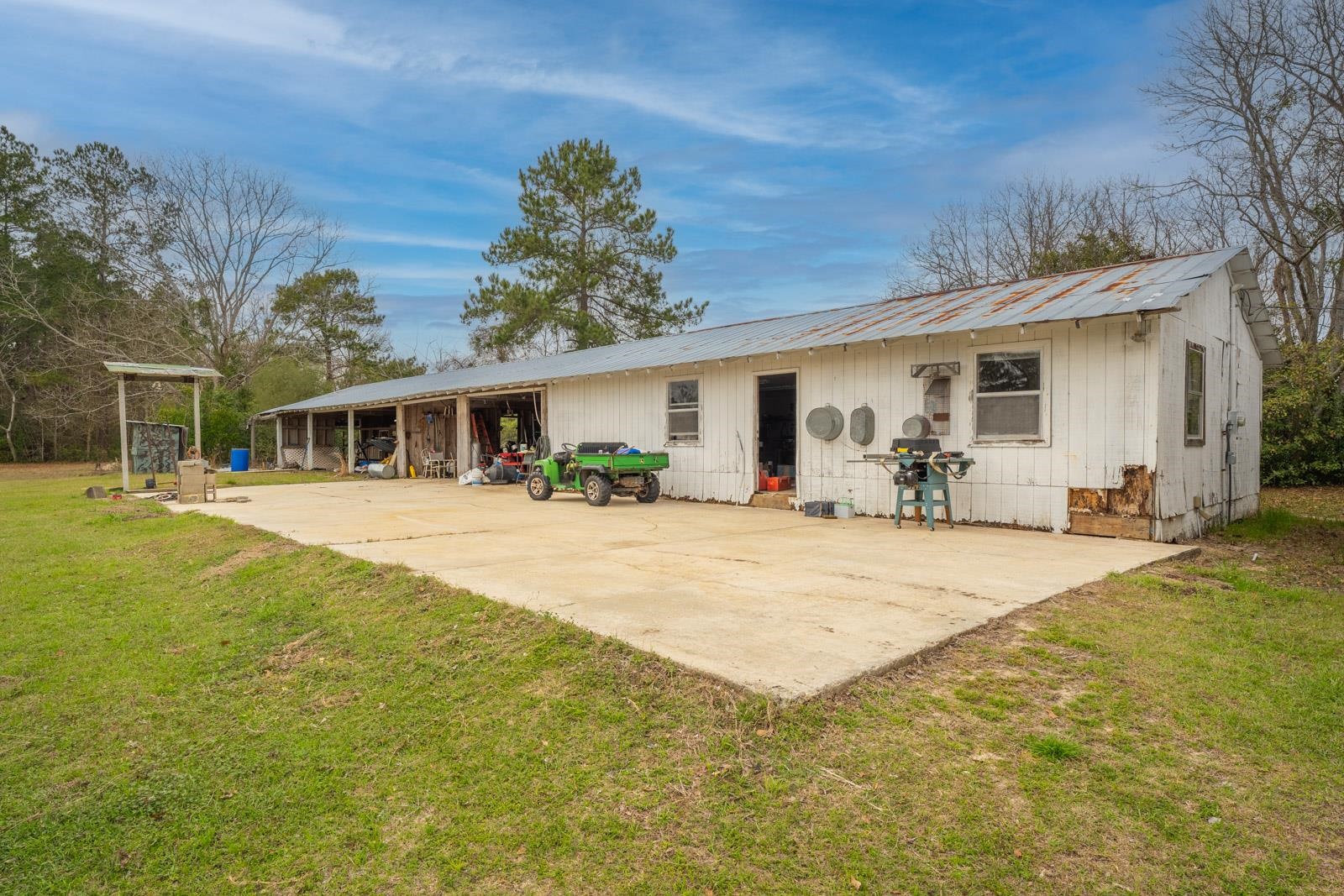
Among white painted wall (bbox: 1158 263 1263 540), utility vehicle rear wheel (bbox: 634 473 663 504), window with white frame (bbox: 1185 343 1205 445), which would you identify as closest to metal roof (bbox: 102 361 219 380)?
utility vehicle rear wheel (bbox: 634 473 663 504)

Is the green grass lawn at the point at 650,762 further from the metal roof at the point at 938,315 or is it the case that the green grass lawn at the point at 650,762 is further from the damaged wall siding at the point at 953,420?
the metal roof at the point at 938,315

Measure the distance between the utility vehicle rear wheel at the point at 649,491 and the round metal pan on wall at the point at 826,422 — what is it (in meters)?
2.83

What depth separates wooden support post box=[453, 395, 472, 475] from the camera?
706 inches

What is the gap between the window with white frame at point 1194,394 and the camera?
8.01 m

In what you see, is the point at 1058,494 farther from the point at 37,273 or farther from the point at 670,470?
the point at 37,273

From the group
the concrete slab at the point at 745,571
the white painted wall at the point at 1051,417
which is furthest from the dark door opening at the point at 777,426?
the concrete slab at the point at 745,571

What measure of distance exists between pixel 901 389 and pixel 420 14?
901 centimetres

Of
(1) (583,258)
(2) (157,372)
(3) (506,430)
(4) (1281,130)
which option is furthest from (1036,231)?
(2) (157,372)

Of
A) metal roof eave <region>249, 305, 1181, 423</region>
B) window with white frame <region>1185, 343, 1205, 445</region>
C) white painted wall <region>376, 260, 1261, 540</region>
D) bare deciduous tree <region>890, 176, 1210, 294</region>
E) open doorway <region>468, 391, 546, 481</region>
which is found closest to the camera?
metal roof eave <region>249, 305, 1181, 423</region>

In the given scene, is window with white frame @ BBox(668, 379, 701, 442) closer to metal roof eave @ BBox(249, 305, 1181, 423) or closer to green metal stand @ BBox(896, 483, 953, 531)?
metal roof eave @ BBox(249, 305, 1181, 423)

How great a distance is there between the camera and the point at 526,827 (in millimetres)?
2219

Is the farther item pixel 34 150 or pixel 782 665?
pixel 34 150

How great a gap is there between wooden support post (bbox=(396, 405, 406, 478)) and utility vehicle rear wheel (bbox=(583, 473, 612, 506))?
37.9ft

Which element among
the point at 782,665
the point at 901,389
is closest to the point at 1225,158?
the point at 901,389
